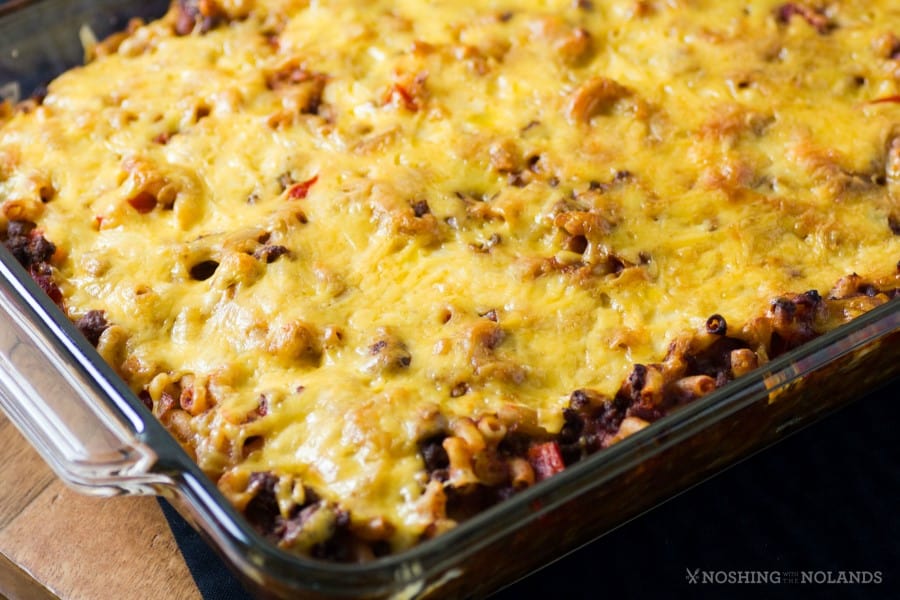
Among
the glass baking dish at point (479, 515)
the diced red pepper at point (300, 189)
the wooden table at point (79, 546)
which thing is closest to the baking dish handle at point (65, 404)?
the glass baking dish at point (479, 515)

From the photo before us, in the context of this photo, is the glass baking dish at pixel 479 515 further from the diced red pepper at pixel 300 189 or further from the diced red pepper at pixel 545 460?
the diced red pepper at pixel 300 189

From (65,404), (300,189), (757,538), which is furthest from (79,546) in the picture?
(757,538)

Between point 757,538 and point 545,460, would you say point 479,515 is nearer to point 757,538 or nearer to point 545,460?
point 545,460

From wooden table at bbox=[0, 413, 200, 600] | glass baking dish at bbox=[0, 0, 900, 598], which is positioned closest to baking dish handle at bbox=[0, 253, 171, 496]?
glass baking dish at bbox=[0, 0, 900, 598]

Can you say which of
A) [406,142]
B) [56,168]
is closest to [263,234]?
[406,142]

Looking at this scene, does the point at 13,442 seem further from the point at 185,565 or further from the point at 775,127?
the point at 775,127

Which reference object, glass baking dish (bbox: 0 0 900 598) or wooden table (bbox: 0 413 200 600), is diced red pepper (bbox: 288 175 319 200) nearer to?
glass baking dish (bbox: 0 0 900 598)
